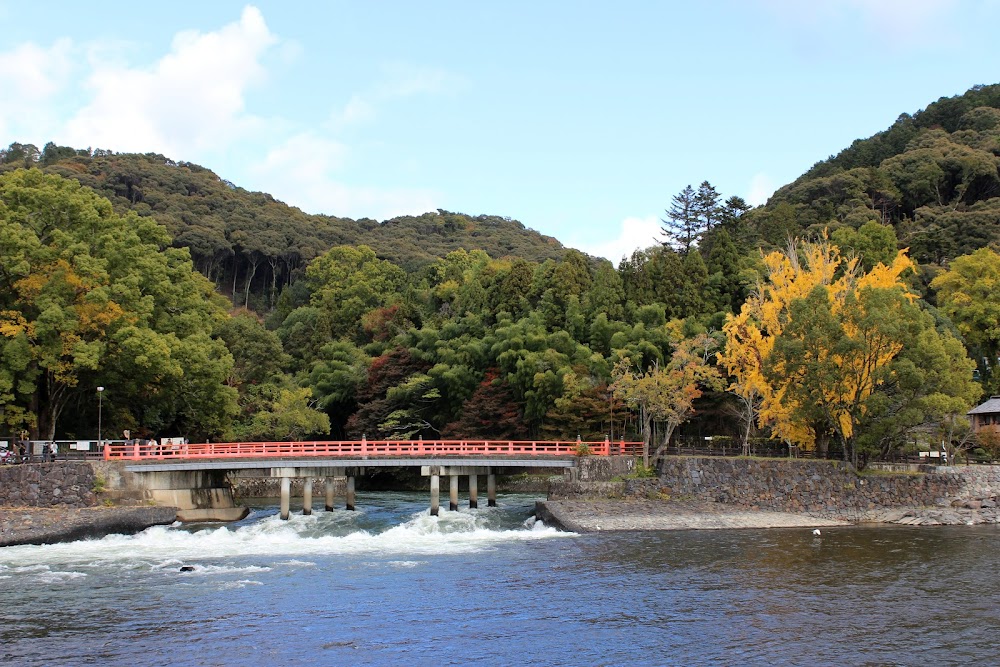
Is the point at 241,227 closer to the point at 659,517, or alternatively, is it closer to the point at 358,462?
the point at 358,462

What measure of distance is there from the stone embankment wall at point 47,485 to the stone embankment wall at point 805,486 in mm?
24313

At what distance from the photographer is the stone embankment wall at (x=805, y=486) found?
154ft

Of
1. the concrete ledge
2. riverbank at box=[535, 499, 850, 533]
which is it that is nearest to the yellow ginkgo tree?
riverbank at box=[535, 499, 850, 533]

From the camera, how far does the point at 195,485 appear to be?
50.2 meters

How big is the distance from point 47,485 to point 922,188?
3911 inches

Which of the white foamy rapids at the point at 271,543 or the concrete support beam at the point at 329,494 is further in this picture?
the concrete support beam at the point at 329,494

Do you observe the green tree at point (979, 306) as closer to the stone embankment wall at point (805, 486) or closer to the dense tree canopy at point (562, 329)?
the dense tree canopy at point (562, 329)

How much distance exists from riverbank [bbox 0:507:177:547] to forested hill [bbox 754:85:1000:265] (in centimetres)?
6217

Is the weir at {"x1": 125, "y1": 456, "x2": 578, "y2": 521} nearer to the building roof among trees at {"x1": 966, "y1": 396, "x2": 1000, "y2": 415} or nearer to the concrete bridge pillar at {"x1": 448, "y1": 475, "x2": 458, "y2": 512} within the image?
the concrete bridge pillar at {"x1": 448, "y1": 475, "x2": 458, "y2": 512}

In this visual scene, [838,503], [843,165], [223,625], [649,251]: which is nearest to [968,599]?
[838,503]

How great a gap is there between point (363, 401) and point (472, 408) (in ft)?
40.9

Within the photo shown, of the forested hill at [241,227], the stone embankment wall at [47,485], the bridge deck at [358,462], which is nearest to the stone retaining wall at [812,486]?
the bridge deck at [358,462]

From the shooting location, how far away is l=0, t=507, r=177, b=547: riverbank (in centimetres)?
3991

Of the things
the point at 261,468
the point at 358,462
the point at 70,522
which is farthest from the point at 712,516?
the point at 70,522
